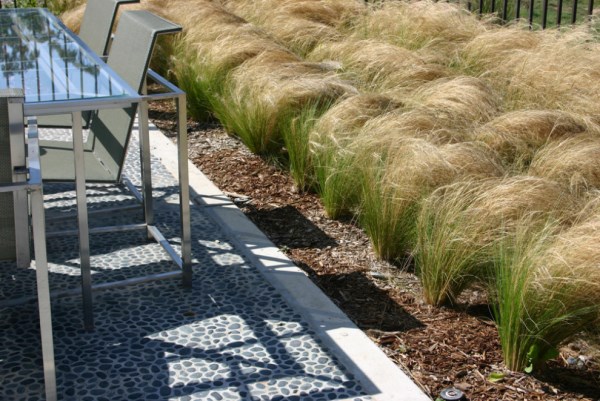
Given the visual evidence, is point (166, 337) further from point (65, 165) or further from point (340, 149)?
point (340, 149)

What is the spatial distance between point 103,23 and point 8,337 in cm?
200

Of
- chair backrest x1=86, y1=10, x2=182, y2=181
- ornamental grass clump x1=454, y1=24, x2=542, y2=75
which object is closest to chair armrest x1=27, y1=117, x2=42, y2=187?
chair backrest x1=86, y1=10, x2=182, y2=181

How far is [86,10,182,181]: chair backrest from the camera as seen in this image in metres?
3.82

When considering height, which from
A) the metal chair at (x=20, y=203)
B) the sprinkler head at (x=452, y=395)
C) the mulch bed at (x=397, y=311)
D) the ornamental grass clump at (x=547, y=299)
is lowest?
the mulch bed at (x=397, y=311)

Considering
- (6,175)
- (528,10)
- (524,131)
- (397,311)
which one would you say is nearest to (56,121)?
(6,175)

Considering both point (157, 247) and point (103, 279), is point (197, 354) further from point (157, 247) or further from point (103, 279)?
point (157, 247)

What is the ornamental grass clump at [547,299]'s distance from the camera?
10.6ft

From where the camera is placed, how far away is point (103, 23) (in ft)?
15.9

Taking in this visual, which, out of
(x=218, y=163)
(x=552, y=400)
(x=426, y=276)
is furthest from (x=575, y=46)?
(x=552, y=400)

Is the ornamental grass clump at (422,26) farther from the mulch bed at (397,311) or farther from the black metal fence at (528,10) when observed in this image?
the mulch bed at (397,311)

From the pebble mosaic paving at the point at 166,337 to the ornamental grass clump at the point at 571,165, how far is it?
1556 mm

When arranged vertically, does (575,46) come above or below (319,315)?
above

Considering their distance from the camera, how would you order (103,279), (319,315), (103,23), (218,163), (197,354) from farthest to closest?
1. (218,163)
2. (103,23)
3. (103,279)
4. (319,315)
5. (197,354)

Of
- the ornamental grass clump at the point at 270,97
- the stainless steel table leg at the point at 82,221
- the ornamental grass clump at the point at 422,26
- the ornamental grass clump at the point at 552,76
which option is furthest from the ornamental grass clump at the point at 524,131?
the stainless steel table leg at the point at 82,221
